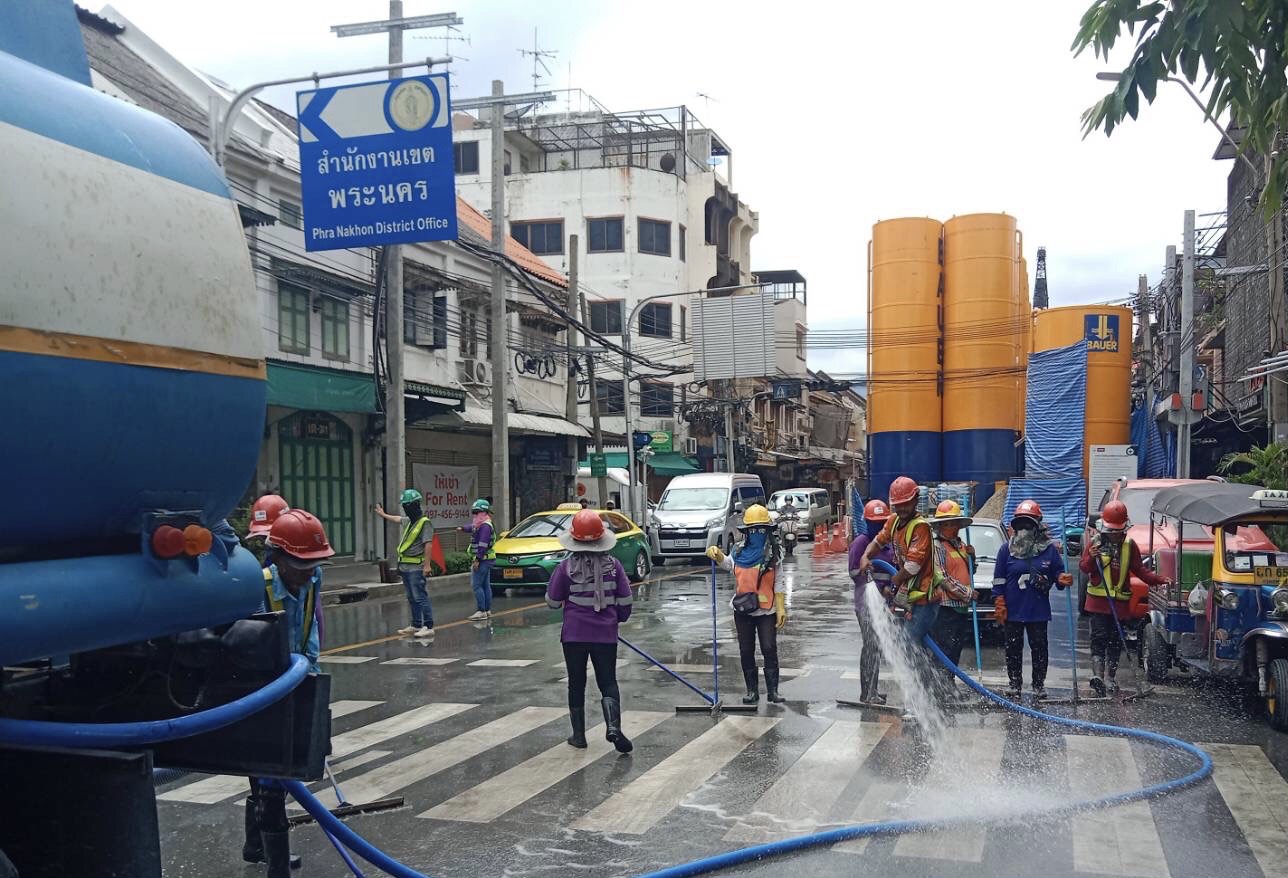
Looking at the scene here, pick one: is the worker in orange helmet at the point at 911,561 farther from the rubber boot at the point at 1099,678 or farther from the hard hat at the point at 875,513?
the rubber boot at the point at 1099,678

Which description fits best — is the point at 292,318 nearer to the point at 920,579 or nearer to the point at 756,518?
the point at 756,518

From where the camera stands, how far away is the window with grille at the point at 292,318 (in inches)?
870

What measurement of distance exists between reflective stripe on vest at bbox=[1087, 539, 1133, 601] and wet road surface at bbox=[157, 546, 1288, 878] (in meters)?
0.96

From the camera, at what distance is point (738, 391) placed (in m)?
54.8

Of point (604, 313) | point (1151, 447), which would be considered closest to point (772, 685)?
point (1151, 447)

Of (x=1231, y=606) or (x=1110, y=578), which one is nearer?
(x=1231, y=606)

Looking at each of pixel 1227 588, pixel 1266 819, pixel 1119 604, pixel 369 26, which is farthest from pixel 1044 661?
pixel 369 26

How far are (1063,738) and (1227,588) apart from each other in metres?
2.15

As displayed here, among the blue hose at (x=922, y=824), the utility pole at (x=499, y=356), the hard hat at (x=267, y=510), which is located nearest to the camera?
the blue hose at (x=922, y=824)

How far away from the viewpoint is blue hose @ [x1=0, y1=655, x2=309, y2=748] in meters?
2.99

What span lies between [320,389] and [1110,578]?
15.6 metres

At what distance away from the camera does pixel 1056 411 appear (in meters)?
26.9

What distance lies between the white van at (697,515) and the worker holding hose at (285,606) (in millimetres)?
20351

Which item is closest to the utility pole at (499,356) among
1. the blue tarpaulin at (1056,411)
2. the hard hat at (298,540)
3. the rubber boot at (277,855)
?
the blue tarpaulin at (1056,411)
